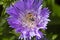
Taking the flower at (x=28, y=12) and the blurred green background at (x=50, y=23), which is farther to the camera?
the blurred green background at (x=50, y=23)

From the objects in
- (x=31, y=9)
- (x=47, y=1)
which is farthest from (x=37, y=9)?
(x=47, y=1)

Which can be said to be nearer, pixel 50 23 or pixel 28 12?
pixel 28 12

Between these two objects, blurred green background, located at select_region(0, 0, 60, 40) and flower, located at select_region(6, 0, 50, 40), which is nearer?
flower, located at select_region(6, 0, 50, 40)

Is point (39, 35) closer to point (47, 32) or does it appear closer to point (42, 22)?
point (42, 22)
